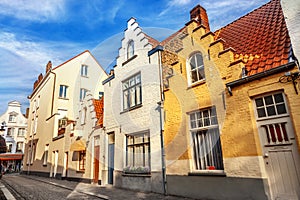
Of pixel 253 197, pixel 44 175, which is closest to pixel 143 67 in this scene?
pixel 253 197

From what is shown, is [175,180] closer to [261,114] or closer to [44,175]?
[261,114]

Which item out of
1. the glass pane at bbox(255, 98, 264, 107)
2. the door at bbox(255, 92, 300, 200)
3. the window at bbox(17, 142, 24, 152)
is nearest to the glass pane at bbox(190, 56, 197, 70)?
the glass pane at bbox(255, 98, 264, 107)

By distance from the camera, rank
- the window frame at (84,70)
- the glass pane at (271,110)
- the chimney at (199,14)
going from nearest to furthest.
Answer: the glass pane at (271,110)
the chimney at (199,14)
the window frame at (84,70)

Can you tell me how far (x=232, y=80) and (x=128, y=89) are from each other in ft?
22.1

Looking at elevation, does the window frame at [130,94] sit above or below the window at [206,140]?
above

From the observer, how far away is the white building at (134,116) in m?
9.72

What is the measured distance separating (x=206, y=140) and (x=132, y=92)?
5.62 metres

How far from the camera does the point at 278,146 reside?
19.3 feet

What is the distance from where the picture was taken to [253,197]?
6.02 meters

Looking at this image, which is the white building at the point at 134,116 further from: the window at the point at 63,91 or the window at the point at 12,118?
the window at the point at 12,118

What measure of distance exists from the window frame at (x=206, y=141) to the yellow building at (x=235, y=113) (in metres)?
0.04

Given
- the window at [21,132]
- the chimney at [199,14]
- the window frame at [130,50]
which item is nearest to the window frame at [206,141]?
the chimney at [199,14]

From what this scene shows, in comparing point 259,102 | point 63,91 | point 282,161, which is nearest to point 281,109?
point 259,102

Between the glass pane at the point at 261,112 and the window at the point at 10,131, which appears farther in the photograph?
the window at the point at 10,131
